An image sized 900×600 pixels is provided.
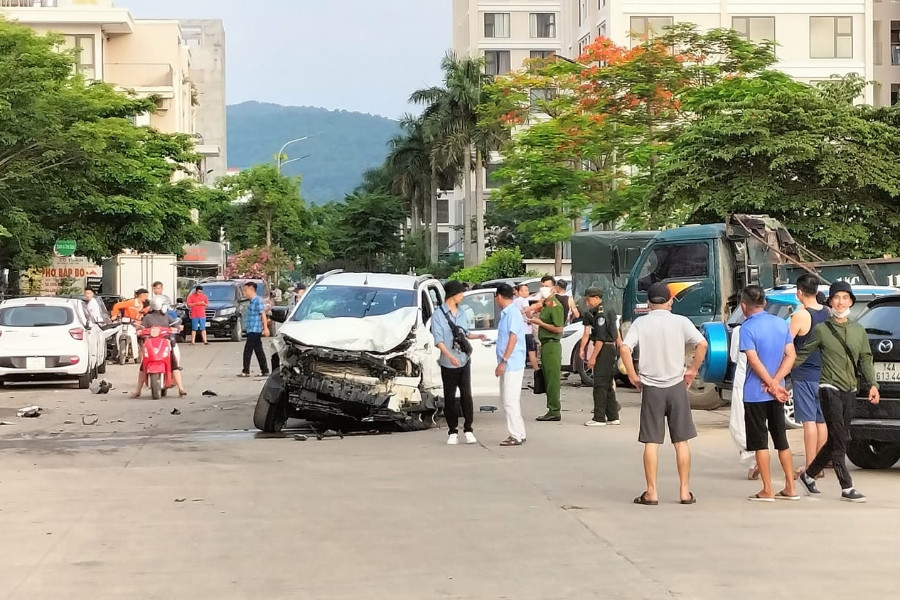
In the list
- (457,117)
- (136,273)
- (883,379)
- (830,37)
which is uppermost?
(830,37)

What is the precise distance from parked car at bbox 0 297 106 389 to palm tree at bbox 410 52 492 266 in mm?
48363

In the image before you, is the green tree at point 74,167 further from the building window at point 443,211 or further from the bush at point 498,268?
the building window at point 443,211

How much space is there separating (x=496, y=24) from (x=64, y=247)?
64.8 metres

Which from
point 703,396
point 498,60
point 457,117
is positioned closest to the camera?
point 703,396

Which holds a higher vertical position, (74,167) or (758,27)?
(758,27)

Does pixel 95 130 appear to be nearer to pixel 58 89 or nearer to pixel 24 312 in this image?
pixel 58 89

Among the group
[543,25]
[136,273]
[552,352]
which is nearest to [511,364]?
[552,352]

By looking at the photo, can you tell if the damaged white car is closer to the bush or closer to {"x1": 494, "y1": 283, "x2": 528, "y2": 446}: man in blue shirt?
{"x1": 494, "y1": 283, "x2": 528, "y2": 446}: man in blue shirt

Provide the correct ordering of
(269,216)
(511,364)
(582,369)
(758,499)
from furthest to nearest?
(269,216)
(582,369)
(511,364)
(758,499)

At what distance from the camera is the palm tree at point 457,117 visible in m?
73.7

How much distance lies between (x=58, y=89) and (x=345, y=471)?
26816mm

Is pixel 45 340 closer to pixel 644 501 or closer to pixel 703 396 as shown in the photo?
pixel 703 396

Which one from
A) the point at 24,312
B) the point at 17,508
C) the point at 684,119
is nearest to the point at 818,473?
the point at 17,508

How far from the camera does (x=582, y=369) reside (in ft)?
84.4
